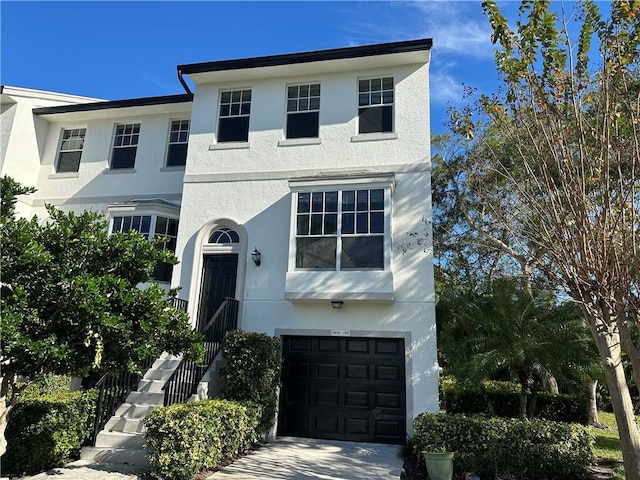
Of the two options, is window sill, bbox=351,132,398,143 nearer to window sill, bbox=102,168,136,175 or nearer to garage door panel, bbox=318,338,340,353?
garage door panel, bbox=318,338,340,353

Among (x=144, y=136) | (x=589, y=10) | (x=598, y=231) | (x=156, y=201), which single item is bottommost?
(x=598, y=231)

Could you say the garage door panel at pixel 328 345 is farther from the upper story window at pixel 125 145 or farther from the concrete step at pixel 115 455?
the upper story window at pixel 125 145

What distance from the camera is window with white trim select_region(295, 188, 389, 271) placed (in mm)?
10320

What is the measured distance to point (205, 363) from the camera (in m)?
9.20

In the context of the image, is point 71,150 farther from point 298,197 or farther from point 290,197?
point 298,197

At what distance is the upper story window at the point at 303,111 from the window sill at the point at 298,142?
15 centimetres

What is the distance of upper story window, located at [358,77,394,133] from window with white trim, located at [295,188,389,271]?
2085 millimetres

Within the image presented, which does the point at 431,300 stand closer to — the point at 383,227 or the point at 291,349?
the point at 383,227

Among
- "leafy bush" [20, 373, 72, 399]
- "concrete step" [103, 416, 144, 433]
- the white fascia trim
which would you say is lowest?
"concrete step" [103, 416, 144, 433]

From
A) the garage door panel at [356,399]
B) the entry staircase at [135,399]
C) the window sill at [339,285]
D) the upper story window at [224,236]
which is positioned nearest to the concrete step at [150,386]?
the entry staircase at [135,399]

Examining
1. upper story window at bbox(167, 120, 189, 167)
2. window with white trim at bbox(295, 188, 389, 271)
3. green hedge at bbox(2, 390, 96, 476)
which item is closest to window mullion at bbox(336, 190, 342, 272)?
window with white trim at bbox(295, 188, 389, 271)

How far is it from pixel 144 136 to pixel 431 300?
1011 cm

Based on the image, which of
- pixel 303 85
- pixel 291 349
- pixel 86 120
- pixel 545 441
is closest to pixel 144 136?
pixel 86 120

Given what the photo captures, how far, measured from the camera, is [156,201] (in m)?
12.5
